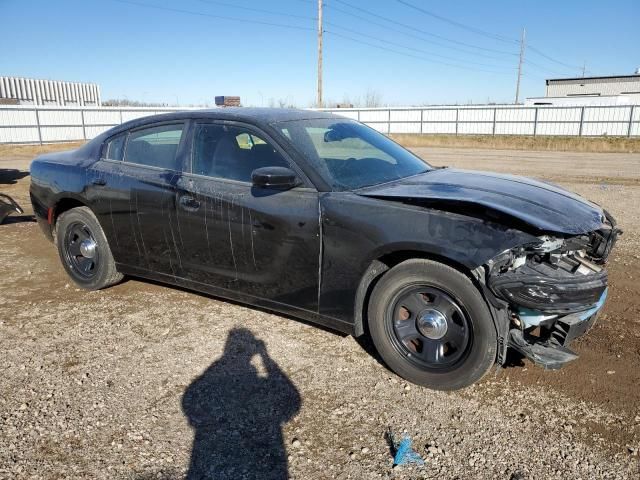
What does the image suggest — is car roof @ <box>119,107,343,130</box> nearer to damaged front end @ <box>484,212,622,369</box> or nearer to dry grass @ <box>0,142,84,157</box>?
damaged front end @ <box>484,212,622,369</box>

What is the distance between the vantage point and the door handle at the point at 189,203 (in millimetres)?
3883

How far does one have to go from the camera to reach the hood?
289 centimetres

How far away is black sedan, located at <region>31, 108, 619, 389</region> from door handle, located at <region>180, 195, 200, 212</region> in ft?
0.04

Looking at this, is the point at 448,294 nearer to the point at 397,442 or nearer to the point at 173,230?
the point at 397,442

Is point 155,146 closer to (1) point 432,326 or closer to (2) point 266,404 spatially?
(2) point 266,404

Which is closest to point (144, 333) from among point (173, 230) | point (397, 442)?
point (173, 230)

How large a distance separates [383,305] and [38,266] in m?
4.48

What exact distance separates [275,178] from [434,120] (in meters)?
31.4

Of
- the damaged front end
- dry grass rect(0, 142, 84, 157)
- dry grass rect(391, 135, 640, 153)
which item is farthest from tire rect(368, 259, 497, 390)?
dry grass rect(391, 135, 640, 153)

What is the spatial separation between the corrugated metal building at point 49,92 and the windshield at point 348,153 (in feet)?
166

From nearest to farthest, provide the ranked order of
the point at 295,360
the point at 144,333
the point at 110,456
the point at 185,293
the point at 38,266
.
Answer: the point at 110,456, the point at 295,360, the point at 144,333, the point at 185,293, the point at 38,266

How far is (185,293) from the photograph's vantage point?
194 inches

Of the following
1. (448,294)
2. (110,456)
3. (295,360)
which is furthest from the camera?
(295,360)

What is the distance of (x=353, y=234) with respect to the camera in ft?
10.5
